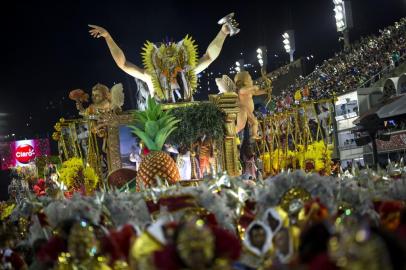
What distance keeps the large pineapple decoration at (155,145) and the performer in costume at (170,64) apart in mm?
1559

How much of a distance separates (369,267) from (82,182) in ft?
27.5

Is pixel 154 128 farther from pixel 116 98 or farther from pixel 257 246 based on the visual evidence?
pixel 257 246

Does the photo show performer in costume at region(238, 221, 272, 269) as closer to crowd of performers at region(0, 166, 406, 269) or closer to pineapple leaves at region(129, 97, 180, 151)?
crowd of performers at region(0, 166, 406, 269)

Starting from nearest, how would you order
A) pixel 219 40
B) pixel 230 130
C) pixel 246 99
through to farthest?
pixel 230 130
pixel 246 99
pixel 219 40

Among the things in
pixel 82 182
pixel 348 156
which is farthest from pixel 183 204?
pixel 348 156

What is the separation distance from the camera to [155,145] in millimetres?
9016

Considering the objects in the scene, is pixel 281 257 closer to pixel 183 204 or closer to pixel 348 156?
pixel 183 204

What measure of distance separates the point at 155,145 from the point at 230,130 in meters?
1.75

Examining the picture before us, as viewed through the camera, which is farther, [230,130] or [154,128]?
[230,130]

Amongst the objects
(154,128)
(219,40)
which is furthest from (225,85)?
(154,128)

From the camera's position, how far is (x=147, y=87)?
11945 millimetres

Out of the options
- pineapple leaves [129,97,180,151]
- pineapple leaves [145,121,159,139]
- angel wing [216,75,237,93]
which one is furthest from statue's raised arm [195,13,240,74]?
pineapple leaves [145,121,159,139]

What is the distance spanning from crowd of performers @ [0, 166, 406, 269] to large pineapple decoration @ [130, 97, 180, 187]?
1.86 meters

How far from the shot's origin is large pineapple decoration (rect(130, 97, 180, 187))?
8.48 meters
